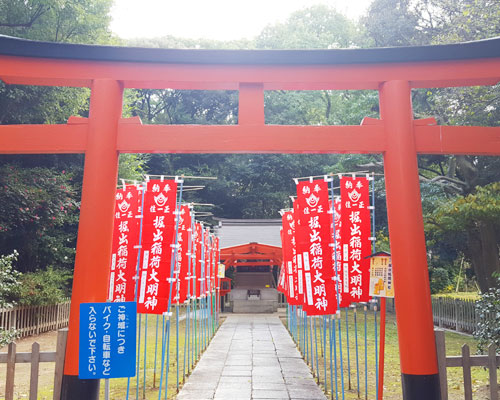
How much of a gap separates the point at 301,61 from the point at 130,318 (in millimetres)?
3498

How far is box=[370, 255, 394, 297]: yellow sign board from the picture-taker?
5289 millimetres

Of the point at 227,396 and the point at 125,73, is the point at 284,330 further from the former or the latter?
the point at 125,73

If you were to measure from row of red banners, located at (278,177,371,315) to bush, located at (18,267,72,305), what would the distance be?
9295 mm

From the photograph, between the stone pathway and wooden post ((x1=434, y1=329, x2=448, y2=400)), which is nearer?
wooden post ((x1=434, y1=329, x2=448, y2=400))

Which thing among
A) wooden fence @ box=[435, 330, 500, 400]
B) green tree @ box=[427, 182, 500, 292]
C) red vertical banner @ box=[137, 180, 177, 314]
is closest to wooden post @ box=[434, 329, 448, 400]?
wooden fence @ box=[435, 330, 500, 400]

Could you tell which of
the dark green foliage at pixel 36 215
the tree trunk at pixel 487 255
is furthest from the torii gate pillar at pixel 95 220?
the tree trunk at pixel 487 255

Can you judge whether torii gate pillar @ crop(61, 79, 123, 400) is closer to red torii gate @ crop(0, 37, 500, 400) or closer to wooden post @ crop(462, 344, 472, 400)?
red torii gate @ crop(0, 37, 500, 400)

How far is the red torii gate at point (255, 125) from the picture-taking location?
4.82 metres

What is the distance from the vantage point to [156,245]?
6.25 metres

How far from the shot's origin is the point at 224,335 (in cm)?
1380

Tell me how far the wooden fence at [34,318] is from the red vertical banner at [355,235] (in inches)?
346

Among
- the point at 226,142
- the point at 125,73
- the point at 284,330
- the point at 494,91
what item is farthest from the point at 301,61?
the point at 284,330

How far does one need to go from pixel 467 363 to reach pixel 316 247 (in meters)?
2.72

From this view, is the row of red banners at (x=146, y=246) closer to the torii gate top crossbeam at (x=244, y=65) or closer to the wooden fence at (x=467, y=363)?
the torii gate top crossbeam at (x=244, y=65)
